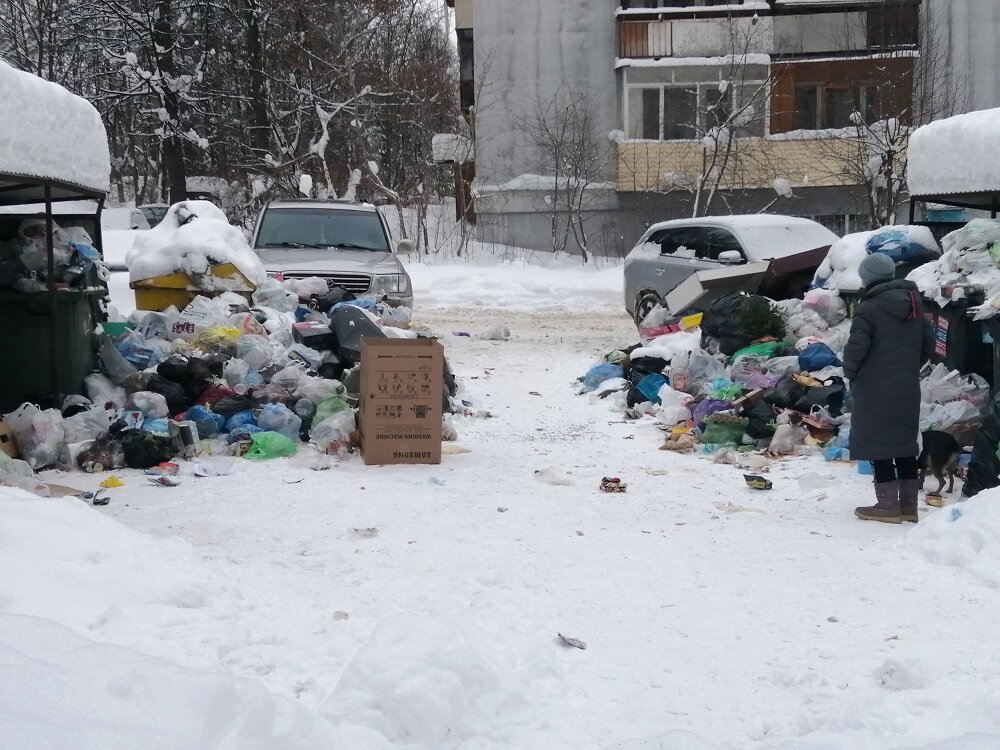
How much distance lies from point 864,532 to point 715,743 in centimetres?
288

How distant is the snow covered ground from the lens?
3.51m

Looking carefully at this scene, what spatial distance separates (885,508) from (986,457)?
73cm

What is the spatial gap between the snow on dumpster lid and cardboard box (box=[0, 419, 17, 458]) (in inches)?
291

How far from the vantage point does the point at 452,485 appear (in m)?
7.20

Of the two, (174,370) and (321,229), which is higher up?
(321,229)

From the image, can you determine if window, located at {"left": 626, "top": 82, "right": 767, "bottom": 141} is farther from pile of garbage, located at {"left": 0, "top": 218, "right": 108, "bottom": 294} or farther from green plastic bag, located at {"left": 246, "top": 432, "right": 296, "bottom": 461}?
green plastic bag, located at {"left": 246, "top": 432, "right": 296, "bottom": 461}

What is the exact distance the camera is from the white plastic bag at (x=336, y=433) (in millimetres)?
7984

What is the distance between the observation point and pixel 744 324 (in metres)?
10.0

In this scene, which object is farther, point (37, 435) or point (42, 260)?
point (42, 260)

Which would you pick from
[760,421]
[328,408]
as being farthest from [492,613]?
[760,421]

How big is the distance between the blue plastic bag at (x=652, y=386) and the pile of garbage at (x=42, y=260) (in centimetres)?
495

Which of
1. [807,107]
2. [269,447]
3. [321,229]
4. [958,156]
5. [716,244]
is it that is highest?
[807,107]

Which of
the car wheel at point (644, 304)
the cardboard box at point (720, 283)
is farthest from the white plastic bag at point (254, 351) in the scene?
the car wheel at point (644, 304)

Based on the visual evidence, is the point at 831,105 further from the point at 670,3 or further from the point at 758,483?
the point at 758,483
